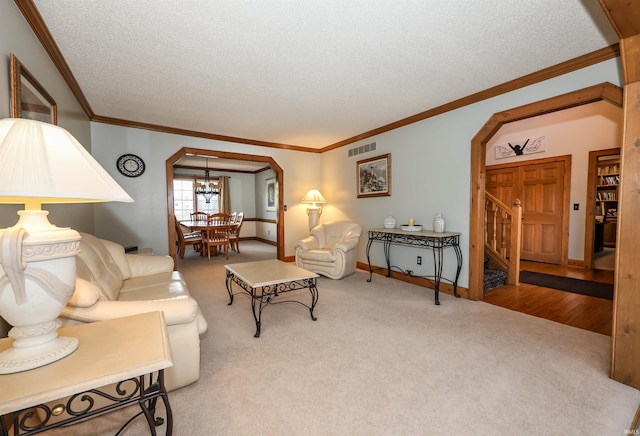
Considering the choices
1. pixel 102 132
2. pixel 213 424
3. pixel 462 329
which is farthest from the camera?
pixel 102 132

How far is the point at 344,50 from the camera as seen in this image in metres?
2.30

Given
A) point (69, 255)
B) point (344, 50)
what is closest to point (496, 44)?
point (344, 50)

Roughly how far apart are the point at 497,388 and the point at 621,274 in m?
1.05

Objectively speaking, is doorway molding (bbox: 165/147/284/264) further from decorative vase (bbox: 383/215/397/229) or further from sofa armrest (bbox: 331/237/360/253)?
decorative vase (bbox: 383/215/397/229)

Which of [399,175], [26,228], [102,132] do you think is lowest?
[26,228]

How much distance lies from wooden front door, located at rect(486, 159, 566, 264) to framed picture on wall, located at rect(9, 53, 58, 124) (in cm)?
Result: 703

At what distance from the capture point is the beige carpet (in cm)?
146

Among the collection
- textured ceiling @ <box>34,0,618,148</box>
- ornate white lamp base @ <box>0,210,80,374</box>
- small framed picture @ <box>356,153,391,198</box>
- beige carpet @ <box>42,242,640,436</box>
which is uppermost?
textured ceiling @ <box>34,0,618,148</box>

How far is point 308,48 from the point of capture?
227 cm

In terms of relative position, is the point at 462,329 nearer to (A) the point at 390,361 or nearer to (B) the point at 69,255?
(A) the point at 390,361

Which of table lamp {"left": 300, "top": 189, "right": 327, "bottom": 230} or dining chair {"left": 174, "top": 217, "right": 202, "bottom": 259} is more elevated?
table lamp {"left": 300, "top": 189, "right": 327, "bottom": 230}

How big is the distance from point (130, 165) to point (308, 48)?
3489mm

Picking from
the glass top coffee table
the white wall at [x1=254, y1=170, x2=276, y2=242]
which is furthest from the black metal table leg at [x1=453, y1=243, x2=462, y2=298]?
the white wall at [x1=254, y1=170, x2=276, y2=242]

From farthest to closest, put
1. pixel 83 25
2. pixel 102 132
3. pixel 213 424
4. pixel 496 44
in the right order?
pixel 102 132, pixel 496 44, pixel 83 25, pixel 213 424
